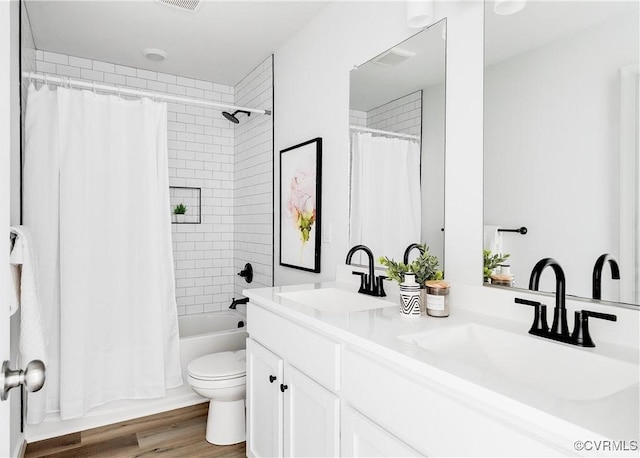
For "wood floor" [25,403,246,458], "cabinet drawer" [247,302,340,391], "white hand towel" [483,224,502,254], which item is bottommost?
"wood floor" [25,403,246,458]

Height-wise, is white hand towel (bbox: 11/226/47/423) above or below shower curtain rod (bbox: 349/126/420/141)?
below

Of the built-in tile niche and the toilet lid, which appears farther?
the built-in tile niche

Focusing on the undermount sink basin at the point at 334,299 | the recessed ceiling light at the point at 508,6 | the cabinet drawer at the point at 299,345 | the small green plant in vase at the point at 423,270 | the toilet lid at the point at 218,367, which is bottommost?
the toilet lid at the point at 218,367

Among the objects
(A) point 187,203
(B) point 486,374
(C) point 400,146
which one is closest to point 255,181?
(A) point 187,203

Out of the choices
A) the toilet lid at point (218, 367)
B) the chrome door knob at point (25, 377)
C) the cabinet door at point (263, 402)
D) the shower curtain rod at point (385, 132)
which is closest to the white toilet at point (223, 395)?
the toilet lid at point (218, 367)

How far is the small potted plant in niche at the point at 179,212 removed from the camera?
11.5ft

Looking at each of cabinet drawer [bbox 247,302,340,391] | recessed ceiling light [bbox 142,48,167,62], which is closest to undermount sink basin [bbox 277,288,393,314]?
cabinet drawer [bbox 247,302,340,391]

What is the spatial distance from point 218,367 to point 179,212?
1647 mm

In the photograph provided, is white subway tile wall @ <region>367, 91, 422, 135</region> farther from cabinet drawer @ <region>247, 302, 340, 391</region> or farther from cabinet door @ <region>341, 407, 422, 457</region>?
cabinet door @ <region>341, 407, 422, 457</region>

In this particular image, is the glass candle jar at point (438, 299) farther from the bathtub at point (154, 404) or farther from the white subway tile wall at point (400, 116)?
the bathtub at point (154, 404)

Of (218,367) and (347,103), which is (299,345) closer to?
(218,367)

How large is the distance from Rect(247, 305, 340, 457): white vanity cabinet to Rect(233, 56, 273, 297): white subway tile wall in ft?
4.01

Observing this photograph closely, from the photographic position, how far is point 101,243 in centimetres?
241

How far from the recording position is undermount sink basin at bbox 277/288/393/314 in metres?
1.83
